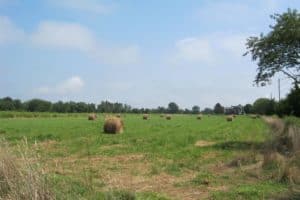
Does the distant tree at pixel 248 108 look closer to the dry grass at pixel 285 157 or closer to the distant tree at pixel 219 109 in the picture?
the distant tree at pixel 219 109

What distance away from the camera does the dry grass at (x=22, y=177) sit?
8.34 meters

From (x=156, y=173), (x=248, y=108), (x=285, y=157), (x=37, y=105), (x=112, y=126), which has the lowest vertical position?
(x=156, y=173)

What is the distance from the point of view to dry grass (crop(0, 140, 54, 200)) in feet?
27.3

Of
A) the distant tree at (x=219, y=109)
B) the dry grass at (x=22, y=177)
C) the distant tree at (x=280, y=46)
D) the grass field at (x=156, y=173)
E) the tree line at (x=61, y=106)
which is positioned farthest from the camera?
the distant tree at (x=219, y=109)

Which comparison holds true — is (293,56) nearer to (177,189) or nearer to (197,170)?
(197,170)

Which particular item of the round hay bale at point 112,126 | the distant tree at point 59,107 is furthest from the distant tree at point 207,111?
the round hay bale at point 112,126

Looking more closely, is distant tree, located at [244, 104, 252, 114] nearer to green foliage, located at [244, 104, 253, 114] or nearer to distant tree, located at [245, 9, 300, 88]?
green foliage, located at [244, 104, 253, 114]

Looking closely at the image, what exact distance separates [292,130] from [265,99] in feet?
295

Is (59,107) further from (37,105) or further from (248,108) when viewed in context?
(248,108)

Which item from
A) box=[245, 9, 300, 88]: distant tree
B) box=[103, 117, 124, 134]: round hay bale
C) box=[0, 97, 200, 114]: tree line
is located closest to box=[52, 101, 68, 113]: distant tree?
box=[0, 97, 200, 114]: tree line

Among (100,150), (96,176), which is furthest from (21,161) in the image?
(100,150)

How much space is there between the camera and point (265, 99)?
110 meters

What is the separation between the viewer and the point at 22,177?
8695 millimetres

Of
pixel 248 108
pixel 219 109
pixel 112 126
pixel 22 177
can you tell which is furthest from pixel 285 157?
pixel 219 109
